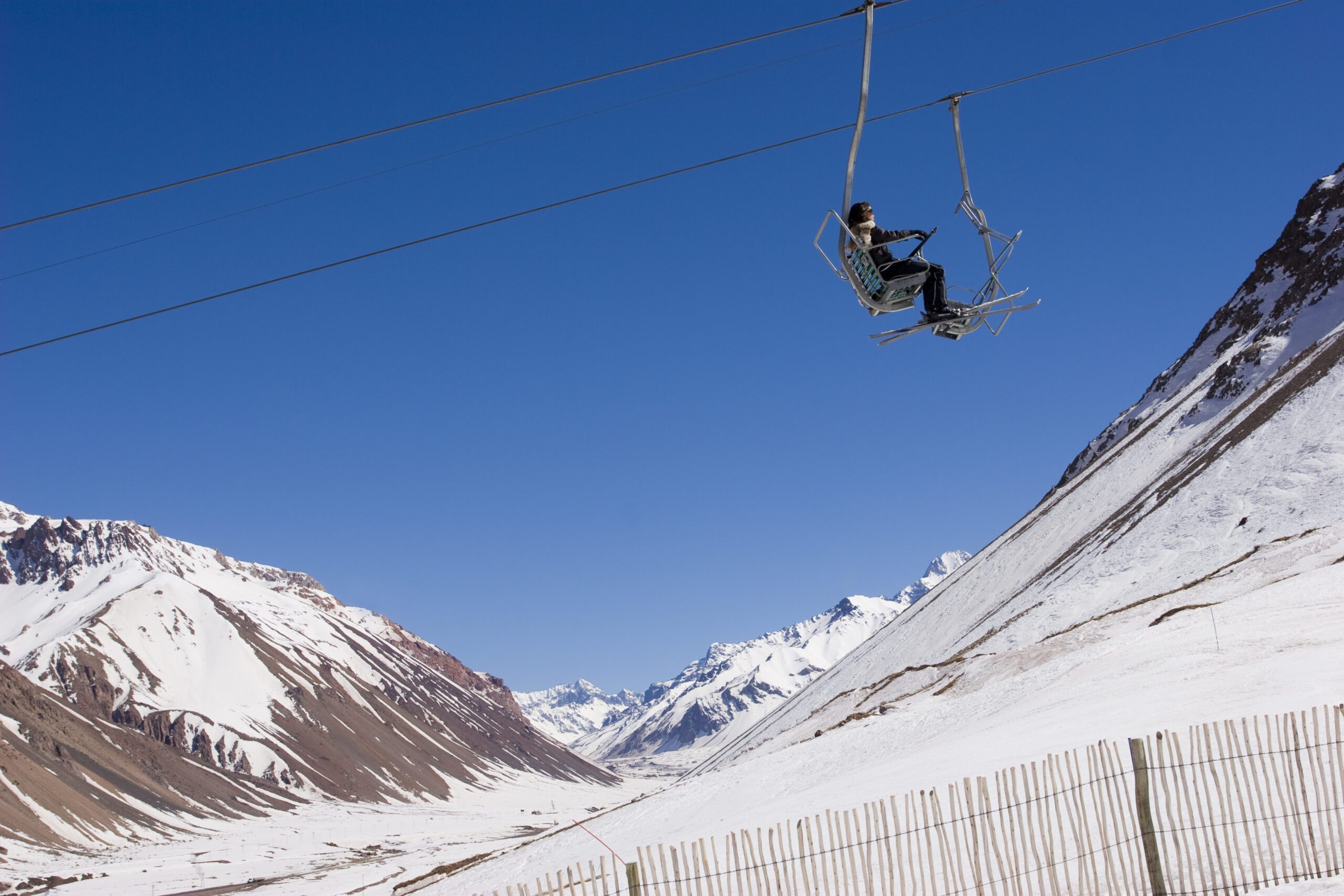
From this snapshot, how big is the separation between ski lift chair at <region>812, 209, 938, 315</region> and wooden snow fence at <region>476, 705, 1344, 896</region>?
283 inches

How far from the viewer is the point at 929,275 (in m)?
15.8

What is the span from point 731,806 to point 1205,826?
24542 mm

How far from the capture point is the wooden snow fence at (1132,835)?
1148cm

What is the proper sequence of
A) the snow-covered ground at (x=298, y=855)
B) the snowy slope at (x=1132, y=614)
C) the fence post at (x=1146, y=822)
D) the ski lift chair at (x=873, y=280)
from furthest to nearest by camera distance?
the snow-covered ground at (x=298, y=855) < the snowy slope at (x=1132, y=614) < the ski lift chair at (x=873, y=280) < the fence post at (x=1146, y=822)

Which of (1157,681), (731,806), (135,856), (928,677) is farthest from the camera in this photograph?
(135,856)

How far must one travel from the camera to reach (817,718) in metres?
62.8

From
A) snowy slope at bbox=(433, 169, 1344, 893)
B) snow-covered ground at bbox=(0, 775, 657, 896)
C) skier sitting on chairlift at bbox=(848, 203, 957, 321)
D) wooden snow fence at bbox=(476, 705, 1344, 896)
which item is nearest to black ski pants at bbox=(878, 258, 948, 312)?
skier sitting on chairlift at bbox=(848, 203, 957, 321)

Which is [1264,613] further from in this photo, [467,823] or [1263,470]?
[467,823]

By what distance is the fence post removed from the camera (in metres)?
11.4

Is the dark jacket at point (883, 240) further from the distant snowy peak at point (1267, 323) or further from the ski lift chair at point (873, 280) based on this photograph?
the distant snowy peak at point (1267, 323)

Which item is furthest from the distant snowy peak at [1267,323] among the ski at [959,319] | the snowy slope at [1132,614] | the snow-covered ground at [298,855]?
the ski at [959,319]

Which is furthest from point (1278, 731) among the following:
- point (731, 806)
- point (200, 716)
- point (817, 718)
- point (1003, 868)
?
point (200, 716)

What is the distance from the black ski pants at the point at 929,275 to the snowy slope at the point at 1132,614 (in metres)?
10.2

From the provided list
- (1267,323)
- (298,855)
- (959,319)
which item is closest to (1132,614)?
(959,319)
